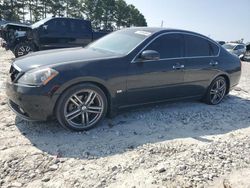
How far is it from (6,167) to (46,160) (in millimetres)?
454

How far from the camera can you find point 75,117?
170 inches

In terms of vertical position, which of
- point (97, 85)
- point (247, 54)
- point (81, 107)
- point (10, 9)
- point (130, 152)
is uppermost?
point (10, 9)

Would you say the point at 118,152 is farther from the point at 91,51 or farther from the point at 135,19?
the point at 135,19

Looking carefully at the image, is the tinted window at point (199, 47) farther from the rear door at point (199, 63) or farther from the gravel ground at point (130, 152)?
the gravel ground at point (130, 152)

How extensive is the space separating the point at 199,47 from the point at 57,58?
3.00 meters

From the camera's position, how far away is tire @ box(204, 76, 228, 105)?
6204 mm

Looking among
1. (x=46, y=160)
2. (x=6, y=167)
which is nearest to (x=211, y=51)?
(x=46, y=160)

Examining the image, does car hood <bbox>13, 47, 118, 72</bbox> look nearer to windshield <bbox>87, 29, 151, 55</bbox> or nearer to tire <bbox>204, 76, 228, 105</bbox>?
windshield <bbox>87, 29, 151, 55</bbox>

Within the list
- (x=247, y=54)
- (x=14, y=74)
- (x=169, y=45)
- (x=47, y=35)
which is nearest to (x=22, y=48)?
(x=47, y=35)

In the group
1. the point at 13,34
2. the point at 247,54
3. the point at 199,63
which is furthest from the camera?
the point at 247,54

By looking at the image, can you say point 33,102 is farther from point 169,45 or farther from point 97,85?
point 169,45

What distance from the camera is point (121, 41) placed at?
5.23 m

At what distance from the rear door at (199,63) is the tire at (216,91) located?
0.63 feet

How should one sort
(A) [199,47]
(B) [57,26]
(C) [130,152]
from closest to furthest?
(C) [130,152], (A) [199,47], (B) [57,26]
